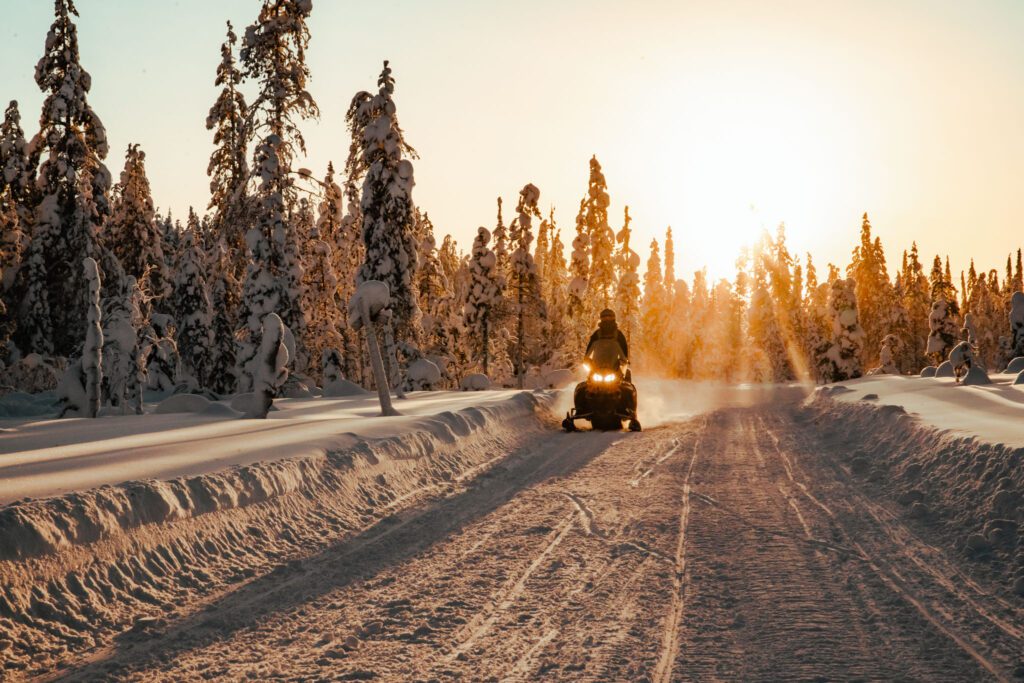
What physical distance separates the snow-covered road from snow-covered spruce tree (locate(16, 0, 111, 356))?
25.7m

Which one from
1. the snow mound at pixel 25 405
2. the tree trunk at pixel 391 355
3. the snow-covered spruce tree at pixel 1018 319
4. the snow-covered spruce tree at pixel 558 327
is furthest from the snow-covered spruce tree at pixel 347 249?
the snow-covered spruce tree at pixel 1018 319

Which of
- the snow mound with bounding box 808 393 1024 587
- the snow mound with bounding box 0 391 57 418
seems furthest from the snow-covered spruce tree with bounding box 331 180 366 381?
the snow mound with bounding box 808 393 1024 587

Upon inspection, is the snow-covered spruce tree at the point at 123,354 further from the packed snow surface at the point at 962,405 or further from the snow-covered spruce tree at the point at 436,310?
the snow-covered spruce tree at the point at 436,310

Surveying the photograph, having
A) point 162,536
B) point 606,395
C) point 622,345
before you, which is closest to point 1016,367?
point 622,345

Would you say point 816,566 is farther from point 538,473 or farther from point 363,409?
point 363,409

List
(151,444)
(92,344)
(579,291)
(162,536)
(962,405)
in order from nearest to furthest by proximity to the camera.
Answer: (162,536)
(151,444)
(92,344)
(962,405)
(579,291)

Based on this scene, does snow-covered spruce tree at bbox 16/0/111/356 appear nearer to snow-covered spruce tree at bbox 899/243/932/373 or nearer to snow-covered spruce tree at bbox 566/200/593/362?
snow-covered spruce tree at bbox 566/200/593/362

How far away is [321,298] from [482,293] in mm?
10461

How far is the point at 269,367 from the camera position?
17844mm

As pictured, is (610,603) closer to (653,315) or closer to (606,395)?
(606,395)

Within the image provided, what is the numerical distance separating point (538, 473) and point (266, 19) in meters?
21.4

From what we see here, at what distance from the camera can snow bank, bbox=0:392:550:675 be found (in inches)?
222

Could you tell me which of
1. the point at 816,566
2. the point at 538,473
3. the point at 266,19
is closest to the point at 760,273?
the point at 266,19

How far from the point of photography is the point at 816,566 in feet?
23.8
